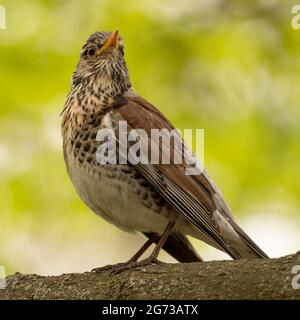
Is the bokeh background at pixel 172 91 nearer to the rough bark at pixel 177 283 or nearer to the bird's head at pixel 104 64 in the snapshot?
the bird's head at pixel 104 64

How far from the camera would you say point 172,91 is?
670 centimetres

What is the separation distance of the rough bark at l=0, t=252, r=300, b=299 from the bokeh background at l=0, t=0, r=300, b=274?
208 centimetres

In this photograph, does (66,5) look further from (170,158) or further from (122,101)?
(170,158)

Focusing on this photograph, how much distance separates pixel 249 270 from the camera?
3.81 meters

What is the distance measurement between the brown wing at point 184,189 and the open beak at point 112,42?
23.6 inches

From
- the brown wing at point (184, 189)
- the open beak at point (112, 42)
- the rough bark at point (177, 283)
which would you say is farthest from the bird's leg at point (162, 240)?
the open beak at point (112, 42)

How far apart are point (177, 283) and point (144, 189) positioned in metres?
1.30

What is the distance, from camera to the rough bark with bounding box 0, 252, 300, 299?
12.1ft

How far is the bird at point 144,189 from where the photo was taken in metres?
5.11

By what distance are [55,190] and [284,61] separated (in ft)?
7.19

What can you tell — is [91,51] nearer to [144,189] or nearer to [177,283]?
[144,189]

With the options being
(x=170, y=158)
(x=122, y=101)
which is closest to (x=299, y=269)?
(x=170, y=158)

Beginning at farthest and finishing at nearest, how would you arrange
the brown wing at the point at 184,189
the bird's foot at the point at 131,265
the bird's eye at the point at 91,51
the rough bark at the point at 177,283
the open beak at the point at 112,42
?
the bird's eye at the point at 91,51 < the open beak at the point at 112,42 < the brown wing at the point at 184,189 < the bird's foot at the point at 131,265 < the rough bark at the point at 177,283

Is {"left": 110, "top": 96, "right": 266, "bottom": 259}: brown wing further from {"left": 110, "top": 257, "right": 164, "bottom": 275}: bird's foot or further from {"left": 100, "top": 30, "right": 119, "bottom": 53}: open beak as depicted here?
{"left": 100, "top": 30, "right": 119, "bottom": 53}: open beak
